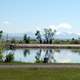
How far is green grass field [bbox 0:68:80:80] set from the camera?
1822cm

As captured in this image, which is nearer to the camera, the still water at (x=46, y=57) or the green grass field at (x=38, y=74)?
the green grass field at (x=38, y=74)

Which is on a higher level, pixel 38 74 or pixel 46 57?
pixel 38 74

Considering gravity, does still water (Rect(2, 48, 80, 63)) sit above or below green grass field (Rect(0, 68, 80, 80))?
below

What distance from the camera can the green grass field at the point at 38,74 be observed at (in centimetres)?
1822

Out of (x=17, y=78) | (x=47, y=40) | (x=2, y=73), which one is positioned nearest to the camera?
(x=17, y=78)

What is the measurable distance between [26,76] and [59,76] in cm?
219

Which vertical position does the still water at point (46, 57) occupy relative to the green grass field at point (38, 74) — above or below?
below

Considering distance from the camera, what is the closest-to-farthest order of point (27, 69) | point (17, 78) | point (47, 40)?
point (17, 78)
point (27, 69)
point (47, 40)

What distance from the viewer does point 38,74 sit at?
19.5 m

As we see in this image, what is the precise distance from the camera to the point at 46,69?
21797 mm

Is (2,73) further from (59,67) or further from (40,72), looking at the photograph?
(59,67)

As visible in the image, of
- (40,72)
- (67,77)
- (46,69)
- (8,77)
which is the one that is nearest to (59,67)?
(46,69)

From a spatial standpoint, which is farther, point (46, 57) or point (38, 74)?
point (46, 57)

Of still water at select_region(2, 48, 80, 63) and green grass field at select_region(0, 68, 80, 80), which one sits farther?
still water at select_region(2, 48, 80, 63)
